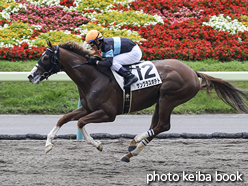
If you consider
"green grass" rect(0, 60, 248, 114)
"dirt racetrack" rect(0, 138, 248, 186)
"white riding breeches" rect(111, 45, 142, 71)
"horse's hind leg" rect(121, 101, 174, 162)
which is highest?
"white riding breeches" rect(111, 45, 142, 71)

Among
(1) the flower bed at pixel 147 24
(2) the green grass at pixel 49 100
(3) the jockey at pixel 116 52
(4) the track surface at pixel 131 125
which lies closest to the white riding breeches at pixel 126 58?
(3) the jockey at pixel 116 52

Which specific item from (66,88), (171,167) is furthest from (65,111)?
(171,167)

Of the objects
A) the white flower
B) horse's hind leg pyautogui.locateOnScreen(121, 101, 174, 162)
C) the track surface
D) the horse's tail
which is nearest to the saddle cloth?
horse's hind leg pyautogui.locateOnScreen(121, 101, 174, 162)

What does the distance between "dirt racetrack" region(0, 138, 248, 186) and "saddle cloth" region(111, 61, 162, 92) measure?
0.97m

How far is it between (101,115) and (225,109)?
4.21 meters

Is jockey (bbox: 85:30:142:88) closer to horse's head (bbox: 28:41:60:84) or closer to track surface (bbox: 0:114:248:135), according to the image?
horse's head (bbox: 28:41:60:84)

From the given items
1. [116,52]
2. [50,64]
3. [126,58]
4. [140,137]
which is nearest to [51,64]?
[50,64]

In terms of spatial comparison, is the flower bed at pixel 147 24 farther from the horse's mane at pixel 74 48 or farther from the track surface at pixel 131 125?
the horse's mane at pixel 74 48

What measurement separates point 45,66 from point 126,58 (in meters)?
1.03

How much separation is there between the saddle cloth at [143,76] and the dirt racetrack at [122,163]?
0.97 meters

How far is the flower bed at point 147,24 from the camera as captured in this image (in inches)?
406

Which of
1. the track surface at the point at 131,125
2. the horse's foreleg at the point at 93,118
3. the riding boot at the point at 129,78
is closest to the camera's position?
the horse's foreleg at the point at 93,118

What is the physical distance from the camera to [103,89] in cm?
525

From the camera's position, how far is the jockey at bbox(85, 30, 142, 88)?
522cm
